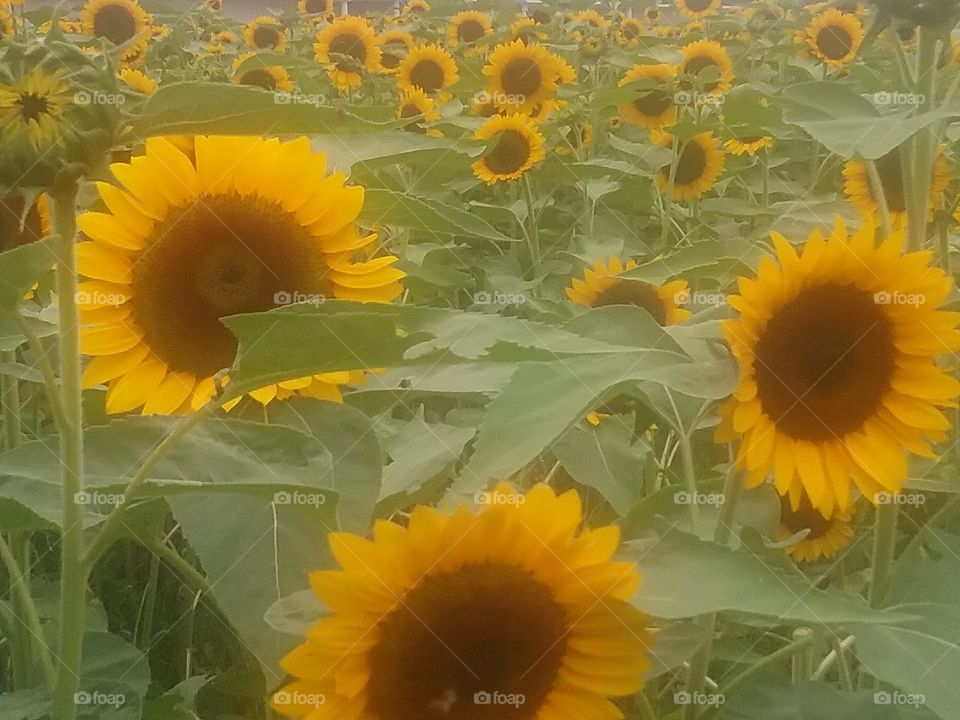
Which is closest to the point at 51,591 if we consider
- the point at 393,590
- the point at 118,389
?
the point at 118,389

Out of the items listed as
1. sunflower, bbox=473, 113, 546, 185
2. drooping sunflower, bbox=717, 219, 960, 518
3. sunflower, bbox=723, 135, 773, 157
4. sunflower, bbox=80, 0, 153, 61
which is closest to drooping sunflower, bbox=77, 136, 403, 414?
drooping sunflower, bbox=717, 219, 960, 518

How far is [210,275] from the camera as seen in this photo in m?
A: 0.60

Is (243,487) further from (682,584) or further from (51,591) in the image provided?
(51,591)

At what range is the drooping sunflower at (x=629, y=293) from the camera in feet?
3.40

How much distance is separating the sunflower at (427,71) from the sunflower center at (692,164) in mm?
798

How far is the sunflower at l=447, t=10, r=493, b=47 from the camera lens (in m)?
2.93

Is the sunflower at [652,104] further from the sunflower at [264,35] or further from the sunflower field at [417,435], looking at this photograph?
the sunflower at [264,35]

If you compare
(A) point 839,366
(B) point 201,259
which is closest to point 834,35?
(A) point 839,366

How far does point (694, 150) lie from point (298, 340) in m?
1.52

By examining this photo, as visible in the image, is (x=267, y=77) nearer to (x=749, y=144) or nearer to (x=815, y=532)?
(x=749, y=144)

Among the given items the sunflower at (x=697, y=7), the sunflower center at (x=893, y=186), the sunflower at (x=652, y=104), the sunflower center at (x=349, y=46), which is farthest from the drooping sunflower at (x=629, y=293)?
the sunflower at (x=697, y=7)

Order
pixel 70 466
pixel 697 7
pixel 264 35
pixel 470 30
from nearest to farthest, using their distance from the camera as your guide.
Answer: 1. pixel 70 466
2. pixel 470 30
3. pixel 264 35
4. pixel 697 7

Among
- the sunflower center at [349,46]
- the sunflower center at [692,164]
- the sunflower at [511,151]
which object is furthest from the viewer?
the sunflower center at [349,46]

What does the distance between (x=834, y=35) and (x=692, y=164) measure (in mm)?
912
